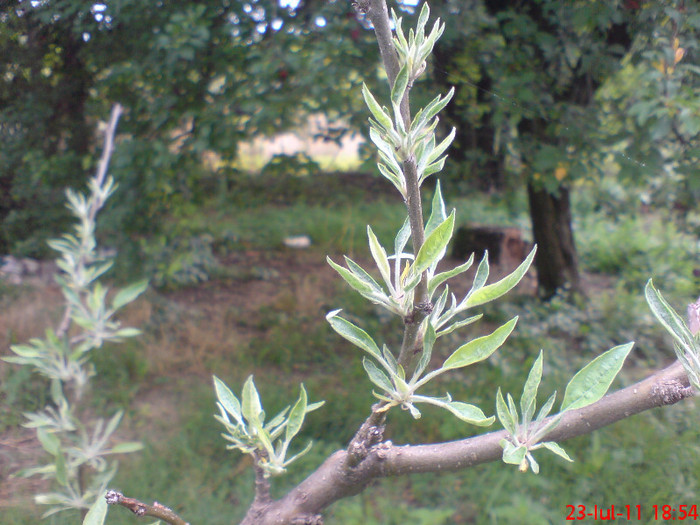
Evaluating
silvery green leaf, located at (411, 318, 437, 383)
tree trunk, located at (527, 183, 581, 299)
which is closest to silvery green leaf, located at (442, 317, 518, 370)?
silvery green leaf, located at (411, 318, 437, 383)

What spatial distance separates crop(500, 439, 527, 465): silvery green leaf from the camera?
554 mm

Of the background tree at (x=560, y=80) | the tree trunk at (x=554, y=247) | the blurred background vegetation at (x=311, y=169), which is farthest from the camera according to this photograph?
the tree trunk at (x=554, y=247)

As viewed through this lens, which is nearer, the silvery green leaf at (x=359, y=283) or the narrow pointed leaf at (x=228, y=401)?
the silvery green leaf at (x=359, y=283)

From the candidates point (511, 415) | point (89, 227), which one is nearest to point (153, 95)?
point (89, 227)

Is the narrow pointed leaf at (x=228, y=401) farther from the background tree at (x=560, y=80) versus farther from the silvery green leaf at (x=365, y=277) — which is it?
the background tree at (x=560, y=80)

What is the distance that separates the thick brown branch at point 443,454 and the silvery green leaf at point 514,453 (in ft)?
0.28

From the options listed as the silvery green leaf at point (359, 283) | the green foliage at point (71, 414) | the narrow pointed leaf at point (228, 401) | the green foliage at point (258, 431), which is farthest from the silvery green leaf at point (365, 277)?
the green foliage at point (71, 414)

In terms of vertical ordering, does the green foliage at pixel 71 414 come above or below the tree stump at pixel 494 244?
above

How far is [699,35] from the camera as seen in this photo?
1.95m

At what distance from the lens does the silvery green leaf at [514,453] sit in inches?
21.8

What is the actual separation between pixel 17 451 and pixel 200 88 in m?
1.74

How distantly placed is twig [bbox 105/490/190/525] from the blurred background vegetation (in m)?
0.53
